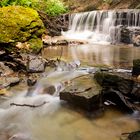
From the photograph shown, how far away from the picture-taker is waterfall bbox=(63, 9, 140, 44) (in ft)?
47.1

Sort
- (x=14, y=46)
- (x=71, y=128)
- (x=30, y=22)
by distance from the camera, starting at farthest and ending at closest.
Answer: (x=30, y=22) → (x=14, y=46) → (x=71, y=128)

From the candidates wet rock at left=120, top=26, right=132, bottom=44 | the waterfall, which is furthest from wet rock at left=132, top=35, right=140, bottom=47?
the waterfall

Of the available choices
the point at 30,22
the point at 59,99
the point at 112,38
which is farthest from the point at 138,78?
the point at 112,38

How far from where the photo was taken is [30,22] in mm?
10836

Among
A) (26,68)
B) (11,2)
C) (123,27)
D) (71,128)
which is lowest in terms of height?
(71,128)

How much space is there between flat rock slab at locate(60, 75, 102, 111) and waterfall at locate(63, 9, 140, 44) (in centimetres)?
837

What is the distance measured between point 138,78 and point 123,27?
862cm

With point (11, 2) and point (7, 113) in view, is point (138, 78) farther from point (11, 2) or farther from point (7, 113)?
point (11, 2)

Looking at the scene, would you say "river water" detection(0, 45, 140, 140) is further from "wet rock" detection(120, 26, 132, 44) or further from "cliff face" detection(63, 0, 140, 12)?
"cliff face" detection(63, 0, 140, 12)

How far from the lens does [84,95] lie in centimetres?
547

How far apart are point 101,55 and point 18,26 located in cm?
321

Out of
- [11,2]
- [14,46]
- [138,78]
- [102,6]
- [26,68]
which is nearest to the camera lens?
[138,78]

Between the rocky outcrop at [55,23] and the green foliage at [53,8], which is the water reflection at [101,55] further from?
the green foliage at [53,8]

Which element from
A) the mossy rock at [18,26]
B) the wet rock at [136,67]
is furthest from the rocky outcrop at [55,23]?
the wet rock at [136,67]
